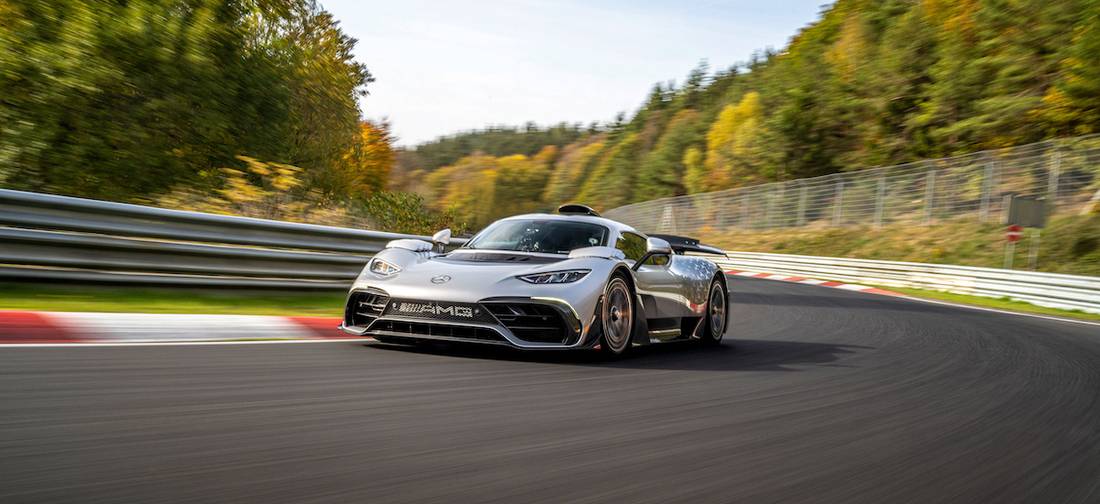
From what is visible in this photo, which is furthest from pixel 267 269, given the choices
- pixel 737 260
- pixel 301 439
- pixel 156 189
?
pixel 737 260

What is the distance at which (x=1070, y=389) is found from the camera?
23.1 ft

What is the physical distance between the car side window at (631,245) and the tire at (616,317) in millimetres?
504

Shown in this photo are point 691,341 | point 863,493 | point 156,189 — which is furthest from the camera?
point 156,189

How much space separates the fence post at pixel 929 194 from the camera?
33.3m

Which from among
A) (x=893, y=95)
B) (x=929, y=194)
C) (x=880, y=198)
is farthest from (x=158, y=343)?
(x=893, y=95)

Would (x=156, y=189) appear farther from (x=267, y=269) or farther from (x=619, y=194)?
(x=619, y=194)

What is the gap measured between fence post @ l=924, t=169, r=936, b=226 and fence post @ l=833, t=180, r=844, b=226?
5.01 meters

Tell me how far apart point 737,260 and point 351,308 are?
30561 millimetres

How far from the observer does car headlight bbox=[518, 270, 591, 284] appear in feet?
22.7

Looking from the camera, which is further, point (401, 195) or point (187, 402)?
point (401, 195)

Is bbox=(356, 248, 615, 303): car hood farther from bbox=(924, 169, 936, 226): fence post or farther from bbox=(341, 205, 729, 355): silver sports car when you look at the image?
bbox=(924, 169, 936, 226): fence post

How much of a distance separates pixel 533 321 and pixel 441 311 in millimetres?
606

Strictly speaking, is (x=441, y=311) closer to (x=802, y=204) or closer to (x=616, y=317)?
(x=616, y=317)

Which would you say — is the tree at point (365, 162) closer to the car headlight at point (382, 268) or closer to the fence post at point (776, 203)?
the car headlight at point (382, 268)
